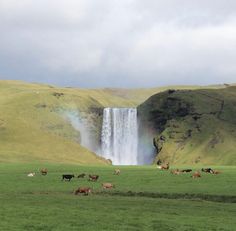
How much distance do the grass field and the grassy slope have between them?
10642 centimetres

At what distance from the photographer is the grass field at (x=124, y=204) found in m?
29.8

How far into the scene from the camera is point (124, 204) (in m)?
40.4

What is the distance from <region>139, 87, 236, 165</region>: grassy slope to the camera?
566ft

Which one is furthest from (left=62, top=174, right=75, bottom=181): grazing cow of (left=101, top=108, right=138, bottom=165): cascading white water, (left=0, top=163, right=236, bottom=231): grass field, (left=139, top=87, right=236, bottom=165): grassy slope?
(left=101, top=108, right=138, bottom=165): cascading white water

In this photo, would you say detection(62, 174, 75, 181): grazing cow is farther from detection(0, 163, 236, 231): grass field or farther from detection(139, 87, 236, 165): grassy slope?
detection(139, 87, 236, 165): grassy slope

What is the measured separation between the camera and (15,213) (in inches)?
1265

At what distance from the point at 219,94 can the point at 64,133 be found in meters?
53.9

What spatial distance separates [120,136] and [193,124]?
25.1 meters

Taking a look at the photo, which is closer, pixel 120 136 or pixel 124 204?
pixel 124 204

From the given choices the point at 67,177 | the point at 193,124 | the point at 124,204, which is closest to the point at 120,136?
the point at 193,124

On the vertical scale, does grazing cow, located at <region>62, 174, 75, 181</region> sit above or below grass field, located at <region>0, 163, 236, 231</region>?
below

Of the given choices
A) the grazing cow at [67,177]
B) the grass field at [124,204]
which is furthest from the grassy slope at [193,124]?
the grass field at [124,204]

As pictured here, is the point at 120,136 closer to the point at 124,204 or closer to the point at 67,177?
the point at 67,177

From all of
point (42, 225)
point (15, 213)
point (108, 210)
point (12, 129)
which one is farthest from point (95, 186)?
point (12, 129)
